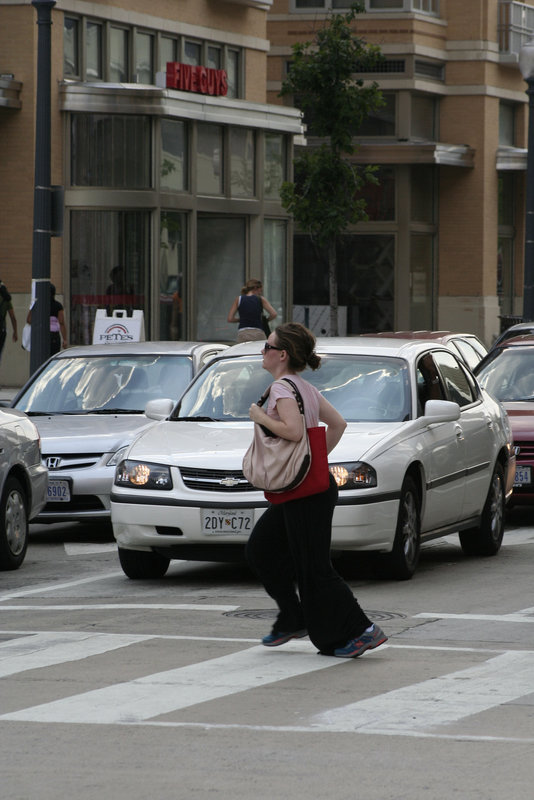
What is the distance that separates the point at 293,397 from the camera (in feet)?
26.2

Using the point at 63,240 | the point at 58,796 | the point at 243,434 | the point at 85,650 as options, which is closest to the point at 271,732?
the point at 58,796

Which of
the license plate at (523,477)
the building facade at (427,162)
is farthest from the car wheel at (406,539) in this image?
the building facade at (427,162)

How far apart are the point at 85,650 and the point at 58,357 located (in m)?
7.80

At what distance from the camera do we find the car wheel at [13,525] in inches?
470

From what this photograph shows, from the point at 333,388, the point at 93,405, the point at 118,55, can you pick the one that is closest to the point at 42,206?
the point at 93,405

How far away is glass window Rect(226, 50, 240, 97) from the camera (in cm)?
3453

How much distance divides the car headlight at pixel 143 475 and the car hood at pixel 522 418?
16.0 feet

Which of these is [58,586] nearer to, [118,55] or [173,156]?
[173,156]

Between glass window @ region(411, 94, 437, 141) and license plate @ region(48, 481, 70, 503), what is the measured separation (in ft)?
101

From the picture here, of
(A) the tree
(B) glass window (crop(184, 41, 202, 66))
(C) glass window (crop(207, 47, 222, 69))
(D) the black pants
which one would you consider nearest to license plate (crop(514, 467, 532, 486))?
(D) the black pants

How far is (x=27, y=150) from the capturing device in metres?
→ 29.7

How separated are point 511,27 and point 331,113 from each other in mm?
13351

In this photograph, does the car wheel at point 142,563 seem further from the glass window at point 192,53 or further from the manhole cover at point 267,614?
the glass window at point 192,53

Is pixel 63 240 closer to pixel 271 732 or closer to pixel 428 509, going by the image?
pixel 428 509
